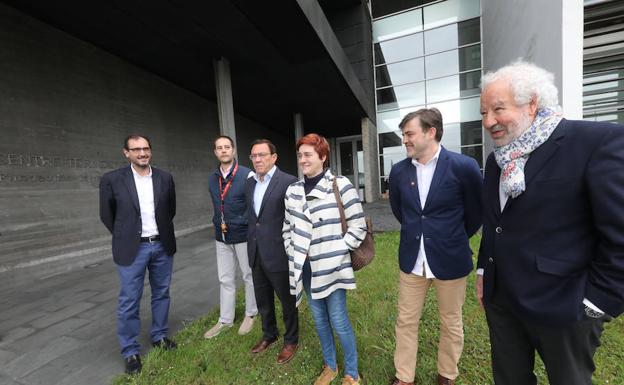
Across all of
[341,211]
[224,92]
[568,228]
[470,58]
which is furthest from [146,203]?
[470,58]


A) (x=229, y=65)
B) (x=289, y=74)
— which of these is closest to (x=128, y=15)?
(x=229, y=65)

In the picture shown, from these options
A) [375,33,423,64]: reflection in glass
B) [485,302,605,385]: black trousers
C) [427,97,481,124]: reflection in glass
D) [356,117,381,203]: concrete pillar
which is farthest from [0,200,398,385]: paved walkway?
[375,33,423,64]: reflection in glass

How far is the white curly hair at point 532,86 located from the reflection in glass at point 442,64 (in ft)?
45.0

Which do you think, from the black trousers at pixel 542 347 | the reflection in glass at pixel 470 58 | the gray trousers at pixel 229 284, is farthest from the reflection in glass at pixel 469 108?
the black trousers at pixel 542 347

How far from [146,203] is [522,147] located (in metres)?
2.90

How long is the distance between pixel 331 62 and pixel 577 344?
22.8ft

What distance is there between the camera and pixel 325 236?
2.04m

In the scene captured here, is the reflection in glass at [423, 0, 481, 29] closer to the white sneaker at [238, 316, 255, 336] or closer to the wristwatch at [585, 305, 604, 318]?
the white sneaker at [238, 316, 255, 336]

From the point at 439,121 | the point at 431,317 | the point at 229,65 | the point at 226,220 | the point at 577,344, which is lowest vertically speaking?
the point at 431,317

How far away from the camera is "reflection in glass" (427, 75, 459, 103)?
13.0 meters

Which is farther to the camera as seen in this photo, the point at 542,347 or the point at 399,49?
the point at 399,49

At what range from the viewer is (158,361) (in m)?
2.56

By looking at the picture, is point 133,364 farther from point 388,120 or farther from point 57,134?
point 388,120

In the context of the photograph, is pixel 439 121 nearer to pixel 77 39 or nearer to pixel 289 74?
pixel 289 74
